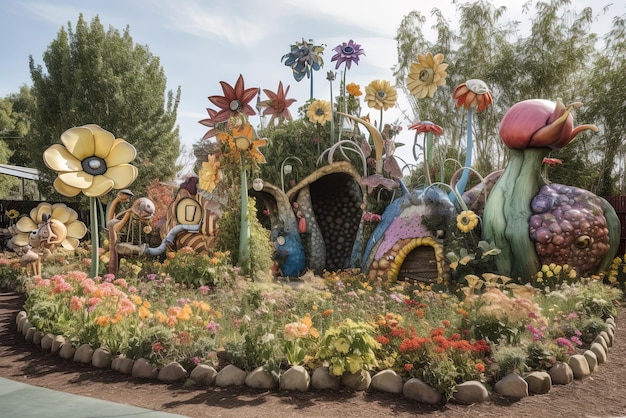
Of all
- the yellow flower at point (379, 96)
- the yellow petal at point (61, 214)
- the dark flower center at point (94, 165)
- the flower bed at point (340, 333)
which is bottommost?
the flower bed at point (340, 333)

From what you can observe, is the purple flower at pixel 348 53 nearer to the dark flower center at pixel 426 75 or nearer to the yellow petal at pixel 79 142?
the dark flower center at pixel 426 75

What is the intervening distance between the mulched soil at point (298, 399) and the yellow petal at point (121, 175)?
141 inches

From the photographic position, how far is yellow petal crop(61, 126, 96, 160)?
7527 millimetres

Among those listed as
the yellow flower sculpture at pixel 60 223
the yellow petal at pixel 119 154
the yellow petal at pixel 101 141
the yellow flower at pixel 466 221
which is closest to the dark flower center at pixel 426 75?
the yellow flower at pixel 466 221

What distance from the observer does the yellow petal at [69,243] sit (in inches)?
423

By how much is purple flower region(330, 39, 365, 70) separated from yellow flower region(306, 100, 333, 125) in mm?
1367

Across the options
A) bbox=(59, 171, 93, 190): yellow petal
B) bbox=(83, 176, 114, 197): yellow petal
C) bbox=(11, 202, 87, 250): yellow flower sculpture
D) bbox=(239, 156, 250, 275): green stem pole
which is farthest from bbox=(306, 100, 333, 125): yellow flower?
bbox=(11, 202, 87, 250): yellow flower sculpture

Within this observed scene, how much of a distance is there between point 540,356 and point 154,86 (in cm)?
1848

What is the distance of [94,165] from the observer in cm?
773

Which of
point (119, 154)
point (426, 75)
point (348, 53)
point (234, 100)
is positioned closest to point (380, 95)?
point (426, 75)

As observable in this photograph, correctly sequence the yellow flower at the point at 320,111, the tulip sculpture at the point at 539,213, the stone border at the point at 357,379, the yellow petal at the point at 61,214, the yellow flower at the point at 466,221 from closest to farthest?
1. the stone border at the point at 357,379
2. the tulip sculpture at the point at 539,213
3. the yellow flower at the point at 466,221
4. the yellow petal at the point at 61,214
5. the yellow flower at the point at 320,111

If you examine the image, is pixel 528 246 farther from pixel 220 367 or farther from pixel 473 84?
pixel 220 367

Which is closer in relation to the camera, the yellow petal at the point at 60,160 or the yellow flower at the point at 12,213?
the yellow petal at the point at 60,160

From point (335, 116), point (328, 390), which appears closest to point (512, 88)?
point (335, 116)
